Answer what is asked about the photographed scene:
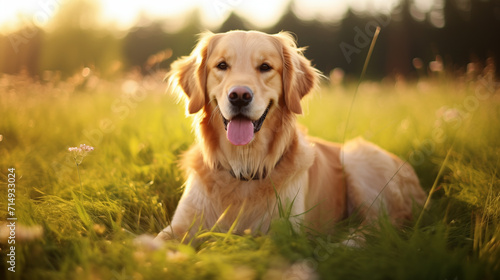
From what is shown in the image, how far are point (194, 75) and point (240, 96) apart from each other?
2.16 feet

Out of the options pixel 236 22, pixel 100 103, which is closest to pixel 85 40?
pixel 236 22

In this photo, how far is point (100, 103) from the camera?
6.07m

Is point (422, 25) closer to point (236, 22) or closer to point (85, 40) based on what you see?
point (236, 22)

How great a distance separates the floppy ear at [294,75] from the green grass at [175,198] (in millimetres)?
290

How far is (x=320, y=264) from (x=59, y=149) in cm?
Answer: 365

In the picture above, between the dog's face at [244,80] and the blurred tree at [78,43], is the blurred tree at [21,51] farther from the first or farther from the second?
the dog's face at [244,80]

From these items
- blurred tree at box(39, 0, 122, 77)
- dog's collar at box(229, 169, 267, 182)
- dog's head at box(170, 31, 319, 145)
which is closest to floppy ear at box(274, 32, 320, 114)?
dog's head at box(170, 31, 319, 145)

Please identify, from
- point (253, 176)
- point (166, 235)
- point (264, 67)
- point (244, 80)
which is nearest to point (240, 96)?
point (244, 80)

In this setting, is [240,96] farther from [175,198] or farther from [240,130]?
[175,198]

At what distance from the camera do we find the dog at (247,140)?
2359mm

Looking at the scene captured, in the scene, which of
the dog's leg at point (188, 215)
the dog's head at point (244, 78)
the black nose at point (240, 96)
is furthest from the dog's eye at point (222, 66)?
the dog's leg at point (188, 215)

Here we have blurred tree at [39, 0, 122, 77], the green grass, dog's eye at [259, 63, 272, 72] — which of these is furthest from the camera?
blurred tree at [39, 0, 122, 77]

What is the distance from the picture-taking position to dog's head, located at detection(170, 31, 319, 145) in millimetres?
2307

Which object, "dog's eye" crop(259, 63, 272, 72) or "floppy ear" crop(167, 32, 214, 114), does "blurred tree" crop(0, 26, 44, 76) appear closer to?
"floppy ear" crop(167, 32, 214, 114)
